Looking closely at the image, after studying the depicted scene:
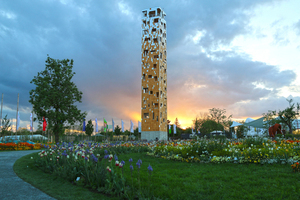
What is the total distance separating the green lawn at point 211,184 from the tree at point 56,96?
15822 millimetres

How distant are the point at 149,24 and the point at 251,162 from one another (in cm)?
4268

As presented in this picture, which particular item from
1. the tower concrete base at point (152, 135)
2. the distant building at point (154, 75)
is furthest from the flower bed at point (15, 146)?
the distant building at point (154, 75)

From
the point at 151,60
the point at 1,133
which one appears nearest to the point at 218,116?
the point at 151,60

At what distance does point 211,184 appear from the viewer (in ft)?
17.3

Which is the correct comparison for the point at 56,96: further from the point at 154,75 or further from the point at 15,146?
the point at 154,75

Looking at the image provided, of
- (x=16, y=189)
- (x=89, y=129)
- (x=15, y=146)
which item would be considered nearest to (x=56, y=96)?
(x=15, y=146)

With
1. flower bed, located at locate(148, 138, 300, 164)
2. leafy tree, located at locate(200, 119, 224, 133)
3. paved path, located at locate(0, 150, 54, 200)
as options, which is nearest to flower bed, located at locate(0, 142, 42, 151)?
paved path, located at locate(0, 150, 54, 200)

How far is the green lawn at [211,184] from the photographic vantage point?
4.60m

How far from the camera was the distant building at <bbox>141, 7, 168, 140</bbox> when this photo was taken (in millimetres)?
42031

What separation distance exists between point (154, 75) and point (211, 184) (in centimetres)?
3842

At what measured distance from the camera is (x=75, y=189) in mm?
5555

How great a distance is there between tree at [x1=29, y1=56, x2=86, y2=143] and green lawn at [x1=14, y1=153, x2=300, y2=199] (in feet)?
51.9

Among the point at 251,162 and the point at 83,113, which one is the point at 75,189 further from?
the point at 83,113

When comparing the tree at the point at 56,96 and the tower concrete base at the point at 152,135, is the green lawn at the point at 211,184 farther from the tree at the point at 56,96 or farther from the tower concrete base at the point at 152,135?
the tower concrete base at the point at 152,135
